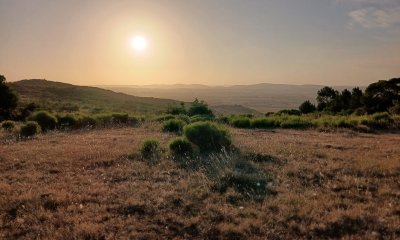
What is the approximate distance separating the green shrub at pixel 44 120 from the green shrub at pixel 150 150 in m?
9.88

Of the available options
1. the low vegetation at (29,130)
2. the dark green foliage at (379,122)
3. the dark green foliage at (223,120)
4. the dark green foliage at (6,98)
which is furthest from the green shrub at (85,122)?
the dark green foliage at (379,122)

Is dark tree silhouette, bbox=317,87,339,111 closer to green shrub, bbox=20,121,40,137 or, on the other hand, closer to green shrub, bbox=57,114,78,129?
green shrub, bbox=57,114,78,129

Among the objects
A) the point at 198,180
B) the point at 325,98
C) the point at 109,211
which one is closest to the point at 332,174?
the point at 198,180

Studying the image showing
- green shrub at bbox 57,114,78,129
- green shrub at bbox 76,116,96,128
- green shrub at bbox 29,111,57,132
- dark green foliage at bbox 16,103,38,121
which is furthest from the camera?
dark green foliage at bbox 16,103,38,121

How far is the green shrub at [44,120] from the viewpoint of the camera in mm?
19672

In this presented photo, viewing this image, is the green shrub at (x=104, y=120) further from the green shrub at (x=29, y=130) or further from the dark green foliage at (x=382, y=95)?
the dark green foliage at (x=382, y=95)

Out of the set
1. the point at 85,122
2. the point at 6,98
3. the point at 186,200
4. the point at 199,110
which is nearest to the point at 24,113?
the point at 6,98

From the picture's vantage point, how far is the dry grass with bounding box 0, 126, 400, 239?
5.60 meters

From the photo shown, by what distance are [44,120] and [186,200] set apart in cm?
1518

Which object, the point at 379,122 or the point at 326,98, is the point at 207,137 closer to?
the point at 379,122

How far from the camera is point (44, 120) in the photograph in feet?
65.6

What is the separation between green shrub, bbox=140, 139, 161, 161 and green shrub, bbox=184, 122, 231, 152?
40.3 inches

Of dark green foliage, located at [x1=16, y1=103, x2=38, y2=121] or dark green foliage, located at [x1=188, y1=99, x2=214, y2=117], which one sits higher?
dark green foliage, located at [x1=188, y1=99, x2=214, y2=117]

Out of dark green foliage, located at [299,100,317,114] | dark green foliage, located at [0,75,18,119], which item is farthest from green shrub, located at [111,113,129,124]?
dark green foliage, located at [299,100,317,114]
